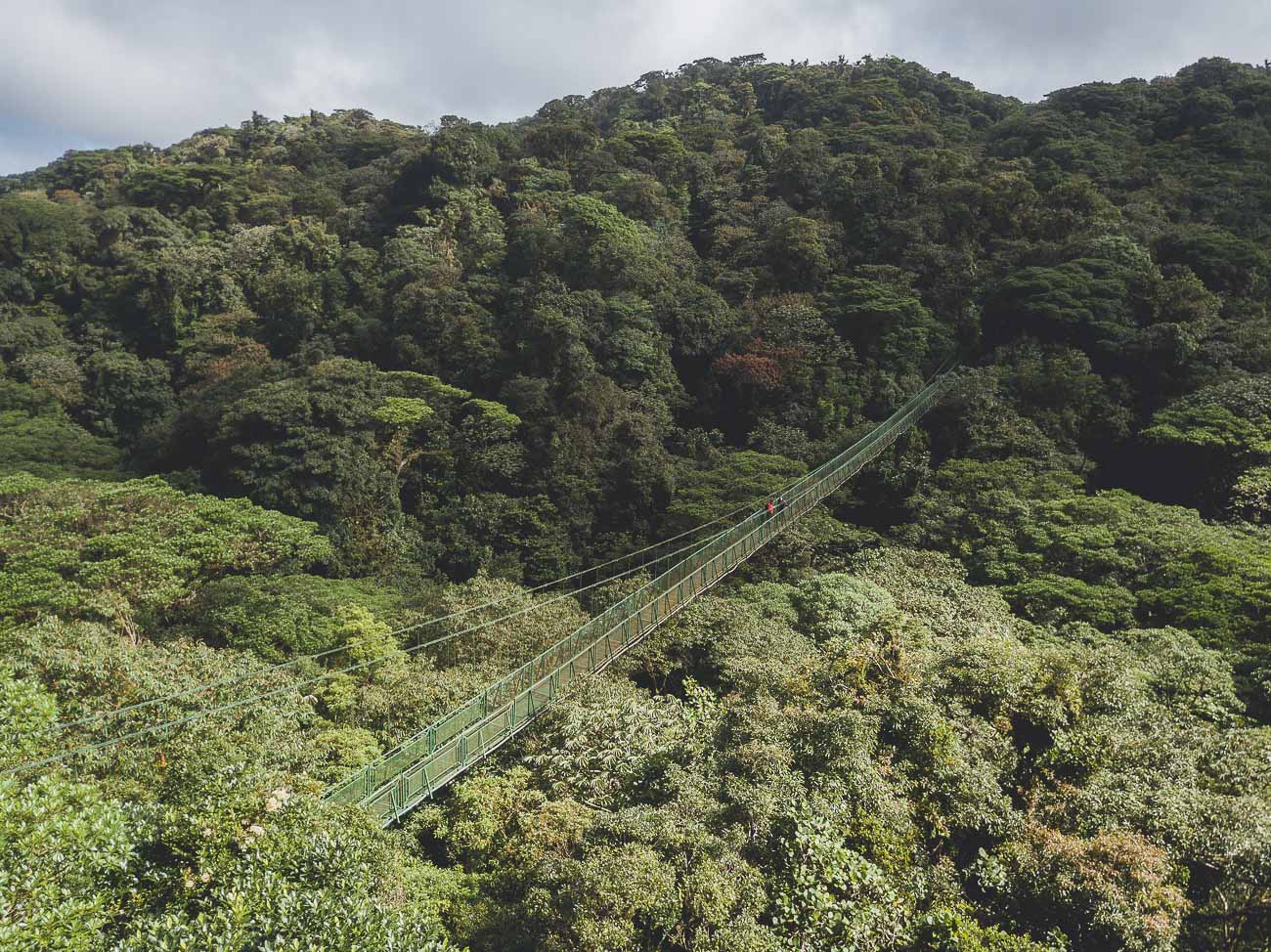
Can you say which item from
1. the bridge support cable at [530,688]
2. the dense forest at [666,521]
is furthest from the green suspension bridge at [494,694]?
the dense forest at [666,521]

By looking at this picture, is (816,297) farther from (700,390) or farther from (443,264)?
(443,264)

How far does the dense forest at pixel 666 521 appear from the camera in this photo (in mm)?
5387

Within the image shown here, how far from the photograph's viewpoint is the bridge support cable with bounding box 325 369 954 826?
7688 mm

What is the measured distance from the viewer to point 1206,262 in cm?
2077

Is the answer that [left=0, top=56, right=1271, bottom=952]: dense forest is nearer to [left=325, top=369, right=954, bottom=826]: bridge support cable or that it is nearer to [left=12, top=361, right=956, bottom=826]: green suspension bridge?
[left=12, top=361, right=956, bottom=826]: green suspension bridge

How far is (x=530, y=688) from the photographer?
8.78 metres

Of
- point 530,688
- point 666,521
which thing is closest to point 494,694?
point 530,688

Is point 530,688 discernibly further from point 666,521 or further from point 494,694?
point 666,521

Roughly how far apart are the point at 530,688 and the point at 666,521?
8672 mm

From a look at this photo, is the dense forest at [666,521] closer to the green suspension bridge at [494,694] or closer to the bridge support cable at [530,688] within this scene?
the green suspension bridge at [494,694]

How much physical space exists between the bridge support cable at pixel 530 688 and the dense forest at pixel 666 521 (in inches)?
19.5

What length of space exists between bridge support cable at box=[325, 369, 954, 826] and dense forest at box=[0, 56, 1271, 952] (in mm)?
495

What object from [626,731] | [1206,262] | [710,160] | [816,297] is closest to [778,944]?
[626,731]

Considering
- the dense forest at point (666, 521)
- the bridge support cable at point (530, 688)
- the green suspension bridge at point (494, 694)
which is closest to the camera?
the dense forest at point (666, 521)
